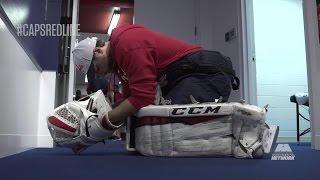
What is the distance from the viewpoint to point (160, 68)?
170 centimetres

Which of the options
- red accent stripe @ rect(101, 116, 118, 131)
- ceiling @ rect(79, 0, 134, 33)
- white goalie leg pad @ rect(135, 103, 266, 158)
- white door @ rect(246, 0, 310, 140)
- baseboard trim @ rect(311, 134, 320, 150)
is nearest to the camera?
white goalie leg pad @ rect(135, 103, 266, 158)

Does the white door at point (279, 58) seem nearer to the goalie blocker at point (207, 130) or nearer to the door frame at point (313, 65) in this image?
the door frame at point (313, 65)

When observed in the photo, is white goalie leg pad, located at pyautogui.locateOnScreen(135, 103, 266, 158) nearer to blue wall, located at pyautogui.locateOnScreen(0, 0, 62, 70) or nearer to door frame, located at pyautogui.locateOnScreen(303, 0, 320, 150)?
blue wall, located at pyautogui.locateOnScreen(0, 0, 62, 70)

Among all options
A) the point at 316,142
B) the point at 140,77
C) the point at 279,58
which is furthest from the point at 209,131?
the point at 279,58

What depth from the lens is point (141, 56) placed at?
5.00 feet

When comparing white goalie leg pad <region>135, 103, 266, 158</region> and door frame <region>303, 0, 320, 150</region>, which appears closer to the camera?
white goalie leg pad <region>135, 103, 266, 158</region>

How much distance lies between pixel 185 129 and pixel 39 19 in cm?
128

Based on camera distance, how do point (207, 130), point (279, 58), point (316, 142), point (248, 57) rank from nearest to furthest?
point (207, 130) → point (316, 142) → point (248, 57) → point (279, 58)

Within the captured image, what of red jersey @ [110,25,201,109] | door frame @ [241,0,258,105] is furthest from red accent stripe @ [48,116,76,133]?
door frame @ [241,0,258,105]

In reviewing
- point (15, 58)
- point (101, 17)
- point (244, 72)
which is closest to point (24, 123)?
point (15, 58)

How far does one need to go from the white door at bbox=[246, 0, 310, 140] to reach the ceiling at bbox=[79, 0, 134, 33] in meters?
2.17

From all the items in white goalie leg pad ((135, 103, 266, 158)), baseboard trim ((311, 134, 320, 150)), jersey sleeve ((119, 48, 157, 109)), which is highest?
jersey sleeve ((119, 48, 157, 109))

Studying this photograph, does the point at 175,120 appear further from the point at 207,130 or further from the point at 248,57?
the point at 248,57

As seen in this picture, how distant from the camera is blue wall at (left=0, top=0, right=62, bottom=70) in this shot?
158cm
